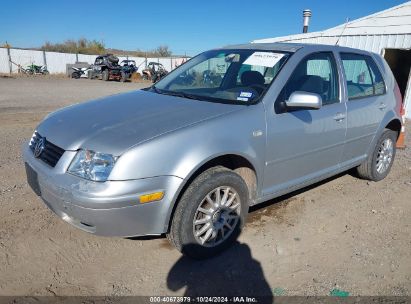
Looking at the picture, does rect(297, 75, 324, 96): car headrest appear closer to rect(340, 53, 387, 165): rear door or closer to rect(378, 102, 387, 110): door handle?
rect(340, 53, 387, 165): rear door

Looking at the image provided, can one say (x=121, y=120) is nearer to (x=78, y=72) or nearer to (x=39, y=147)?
(x=39, y=147)

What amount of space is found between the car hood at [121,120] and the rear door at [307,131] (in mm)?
514

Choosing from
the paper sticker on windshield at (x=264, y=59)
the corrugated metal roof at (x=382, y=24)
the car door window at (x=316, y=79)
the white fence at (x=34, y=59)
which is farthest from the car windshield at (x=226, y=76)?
the white fence at (x=34, y=59)

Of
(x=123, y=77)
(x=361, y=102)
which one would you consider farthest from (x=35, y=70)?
(x=361, y=102)

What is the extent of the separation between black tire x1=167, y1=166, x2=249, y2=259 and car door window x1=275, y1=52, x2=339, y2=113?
0.88 meters

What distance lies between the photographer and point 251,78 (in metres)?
3.55

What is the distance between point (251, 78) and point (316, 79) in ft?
2.46

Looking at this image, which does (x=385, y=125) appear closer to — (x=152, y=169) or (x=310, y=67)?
(x=310, y=67)

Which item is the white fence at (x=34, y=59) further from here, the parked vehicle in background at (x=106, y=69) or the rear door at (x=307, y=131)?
the rear door at (x=307, y=131)

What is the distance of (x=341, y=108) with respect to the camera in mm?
3826

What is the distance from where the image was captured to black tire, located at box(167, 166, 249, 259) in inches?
106

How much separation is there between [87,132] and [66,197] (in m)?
0.52

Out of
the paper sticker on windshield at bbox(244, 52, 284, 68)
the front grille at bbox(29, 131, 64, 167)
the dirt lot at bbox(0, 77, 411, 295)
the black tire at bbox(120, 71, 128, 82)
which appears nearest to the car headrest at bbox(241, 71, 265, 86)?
the paper sticker on windshield at bbox(244, 52, 284, 68)

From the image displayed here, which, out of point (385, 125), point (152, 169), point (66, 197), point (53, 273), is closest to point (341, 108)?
point (385, 125)
